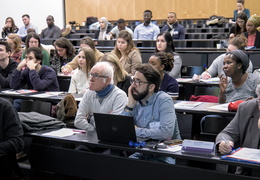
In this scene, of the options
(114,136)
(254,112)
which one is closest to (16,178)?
(114,136)

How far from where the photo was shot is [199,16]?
50.3ft

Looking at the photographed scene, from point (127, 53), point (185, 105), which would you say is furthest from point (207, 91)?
point (127, 53)

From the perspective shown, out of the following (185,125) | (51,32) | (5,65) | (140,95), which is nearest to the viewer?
(140,95)

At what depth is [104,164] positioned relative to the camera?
285cm

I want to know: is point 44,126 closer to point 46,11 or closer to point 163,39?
point 163,39

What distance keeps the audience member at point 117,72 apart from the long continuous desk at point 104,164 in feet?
3.59

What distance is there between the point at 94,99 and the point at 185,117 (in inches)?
29.9

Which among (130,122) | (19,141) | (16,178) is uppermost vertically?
(130,122)

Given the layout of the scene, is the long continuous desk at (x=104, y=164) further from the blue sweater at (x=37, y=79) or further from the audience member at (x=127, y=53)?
the audience member at (x=127, y=53)

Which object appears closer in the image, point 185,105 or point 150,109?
point 150,109

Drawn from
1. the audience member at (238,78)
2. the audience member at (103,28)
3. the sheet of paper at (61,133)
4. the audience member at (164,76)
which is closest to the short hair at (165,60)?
the audience member at (164,76)

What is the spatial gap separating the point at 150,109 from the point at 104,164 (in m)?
0.50

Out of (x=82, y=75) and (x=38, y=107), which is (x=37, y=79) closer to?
(x=82, y=75)

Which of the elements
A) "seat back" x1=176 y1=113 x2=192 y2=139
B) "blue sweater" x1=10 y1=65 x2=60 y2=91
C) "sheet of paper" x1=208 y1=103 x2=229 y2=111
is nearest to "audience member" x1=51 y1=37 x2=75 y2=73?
"blue sweater" x1=10 y1=65 x2=60 y2=91
